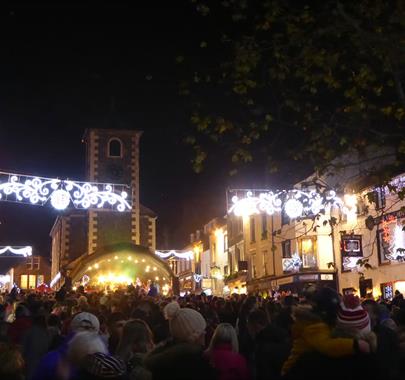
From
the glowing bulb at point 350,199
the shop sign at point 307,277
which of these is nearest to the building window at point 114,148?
the shop sign at point 307,277

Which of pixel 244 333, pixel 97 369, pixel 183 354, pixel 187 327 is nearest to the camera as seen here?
pixel 97 369

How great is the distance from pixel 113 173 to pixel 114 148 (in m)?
2.10

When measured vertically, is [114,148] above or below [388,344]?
above

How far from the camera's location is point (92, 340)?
433 centimetres

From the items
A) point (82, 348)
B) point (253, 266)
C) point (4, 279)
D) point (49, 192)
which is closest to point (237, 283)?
point (253, 266)

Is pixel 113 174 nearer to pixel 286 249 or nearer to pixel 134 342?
pixel 286 249

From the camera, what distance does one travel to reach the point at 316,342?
14.0ft

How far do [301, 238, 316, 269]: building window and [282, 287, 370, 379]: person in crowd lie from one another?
3396 cm

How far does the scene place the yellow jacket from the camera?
409 cm

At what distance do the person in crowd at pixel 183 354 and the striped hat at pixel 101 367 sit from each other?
31 cm

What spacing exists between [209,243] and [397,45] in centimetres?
5439

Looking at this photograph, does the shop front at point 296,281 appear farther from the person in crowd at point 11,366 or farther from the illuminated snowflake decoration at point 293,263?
the person in crowd at point 11,366

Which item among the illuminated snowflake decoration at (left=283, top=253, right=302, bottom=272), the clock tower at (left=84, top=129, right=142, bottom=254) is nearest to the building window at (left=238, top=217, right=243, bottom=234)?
the clock tower at (left=84, top=129, right=142, bottom=254)

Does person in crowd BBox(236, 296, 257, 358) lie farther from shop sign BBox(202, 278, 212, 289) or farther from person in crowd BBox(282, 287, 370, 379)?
shop sign BBox(202, 278, 212, 289)
